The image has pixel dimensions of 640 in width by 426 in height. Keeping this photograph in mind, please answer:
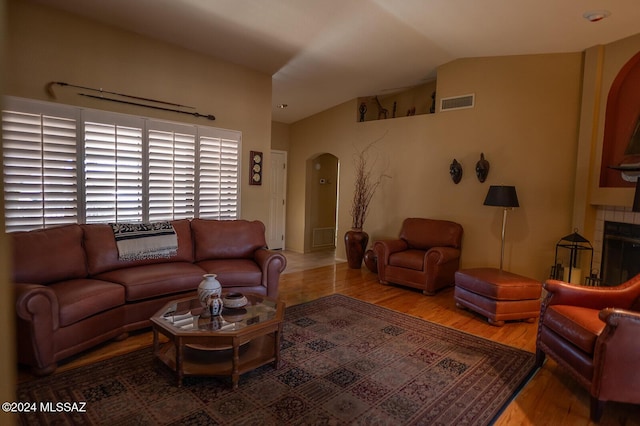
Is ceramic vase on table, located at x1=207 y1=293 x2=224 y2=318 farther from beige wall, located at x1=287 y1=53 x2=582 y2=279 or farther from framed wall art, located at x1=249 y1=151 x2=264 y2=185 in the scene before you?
beige wall, located at x1=287 y1=53 x2=582 y2=279

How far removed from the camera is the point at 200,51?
418cm

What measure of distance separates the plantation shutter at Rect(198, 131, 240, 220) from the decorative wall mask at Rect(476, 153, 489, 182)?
323 cm

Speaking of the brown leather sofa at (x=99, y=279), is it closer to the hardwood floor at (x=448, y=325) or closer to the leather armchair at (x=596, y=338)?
the hardwood floor at (x=448, y=325)

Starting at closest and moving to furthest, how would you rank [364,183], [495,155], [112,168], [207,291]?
[207,291], [112,168], [495,155], [364,183]

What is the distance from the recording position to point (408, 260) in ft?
15.0

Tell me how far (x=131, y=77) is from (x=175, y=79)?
0.48m

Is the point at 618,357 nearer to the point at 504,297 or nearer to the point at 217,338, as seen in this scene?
the point at 504,297

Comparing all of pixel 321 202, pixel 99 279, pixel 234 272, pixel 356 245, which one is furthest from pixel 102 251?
pixel 321 202

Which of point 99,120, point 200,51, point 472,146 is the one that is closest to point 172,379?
point 99,120

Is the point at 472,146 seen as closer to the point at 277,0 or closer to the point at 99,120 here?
the point at 277,0

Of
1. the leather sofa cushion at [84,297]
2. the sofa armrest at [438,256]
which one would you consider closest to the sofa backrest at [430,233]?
the sofa armrest at [438,256]

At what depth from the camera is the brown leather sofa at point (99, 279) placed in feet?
7.63

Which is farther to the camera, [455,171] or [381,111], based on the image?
[381,111]

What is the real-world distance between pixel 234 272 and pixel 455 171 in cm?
329
